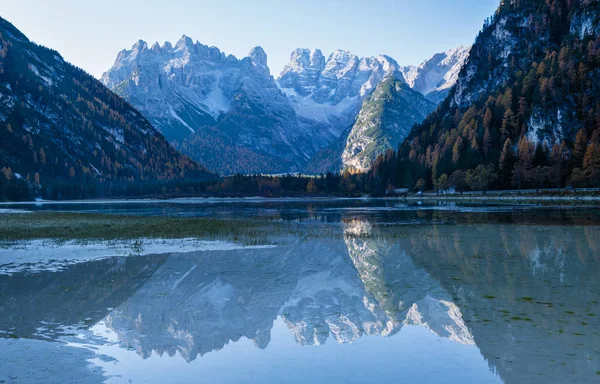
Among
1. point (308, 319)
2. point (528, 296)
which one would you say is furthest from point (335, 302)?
point (528, 296)

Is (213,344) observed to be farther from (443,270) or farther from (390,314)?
(443,270)

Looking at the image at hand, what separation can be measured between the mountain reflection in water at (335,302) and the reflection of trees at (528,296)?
69 millimetres

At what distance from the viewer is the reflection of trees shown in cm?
1445

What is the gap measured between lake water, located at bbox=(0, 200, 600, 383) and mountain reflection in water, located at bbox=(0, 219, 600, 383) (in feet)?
0.26

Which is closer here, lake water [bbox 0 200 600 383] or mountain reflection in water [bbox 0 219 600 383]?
lake water [bbox 0 200 600 383]

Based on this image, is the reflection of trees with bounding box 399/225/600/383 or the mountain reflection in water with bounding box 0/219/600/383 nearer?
the reflection of trees with bounding box 399/225/600/383

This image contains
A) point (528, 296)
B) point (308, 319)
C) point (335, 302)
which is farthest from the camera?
point (335, 302)

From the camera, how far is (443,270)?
3061cm

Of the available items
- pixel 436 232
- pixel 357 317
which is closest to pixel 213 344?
pixel 357 317

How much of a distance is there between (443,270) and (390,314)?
10.7m

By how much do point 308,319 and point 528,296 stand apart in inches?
412

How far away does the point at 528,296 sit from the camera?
73.6ft

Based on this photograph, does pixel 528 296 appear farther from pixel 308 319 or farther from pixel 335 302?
pixel 308 319

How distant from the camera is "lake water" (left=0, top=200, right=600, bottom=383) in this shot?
14.5 metres
